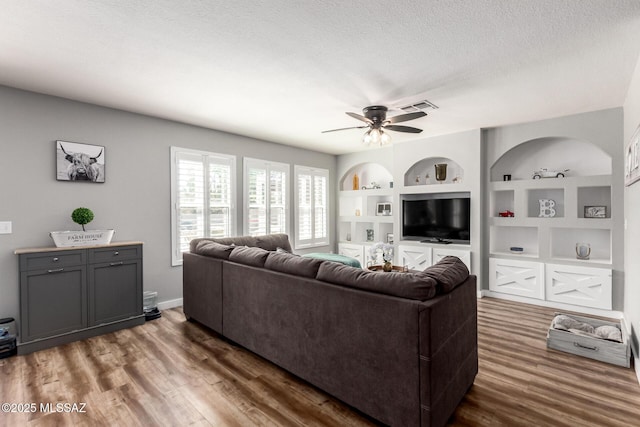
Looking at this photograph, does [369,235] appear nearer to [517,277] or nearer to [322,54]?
[517,277]

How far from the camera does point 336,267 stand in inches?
93.3

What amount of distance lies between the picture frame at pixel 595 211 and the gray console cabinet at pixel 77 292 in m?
6.14

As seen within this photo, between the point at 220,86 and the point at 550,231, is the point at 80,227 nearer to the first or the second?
the point at 220,86

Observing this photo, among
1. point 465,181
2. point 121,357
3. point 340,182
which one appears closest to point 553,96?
point 465,181

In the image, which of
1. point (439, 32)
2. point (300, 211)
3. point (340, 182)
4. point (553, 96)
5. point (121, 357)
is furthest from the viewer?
point (340, 182)

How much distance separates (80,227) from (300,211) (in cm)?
374

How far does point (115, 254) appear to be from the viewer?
373 centimetres

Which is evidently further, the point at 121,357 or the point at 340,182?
the point at 340,182

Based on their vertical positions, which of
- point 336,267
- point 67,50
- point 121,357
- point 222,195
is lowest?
point 121,357

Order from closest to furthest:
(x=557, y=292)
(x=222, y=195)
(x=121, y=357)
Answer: (x=121, y=357), (x=557, y=292), (x=222, y=195)

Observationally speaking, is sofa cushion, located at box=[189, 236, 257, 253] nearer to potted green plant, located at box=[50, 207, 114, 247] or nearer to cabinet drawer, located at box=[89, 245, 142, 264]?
cabinet drawer, located at box=[89, 245, 142, 264]

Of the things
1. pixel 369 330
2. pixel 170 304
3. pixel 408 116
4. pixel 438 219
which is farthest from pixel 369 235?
pixel 369 330

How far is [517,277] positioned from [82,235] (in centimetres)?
596

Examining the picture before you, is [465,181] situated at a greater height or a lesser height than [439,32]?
lesser
